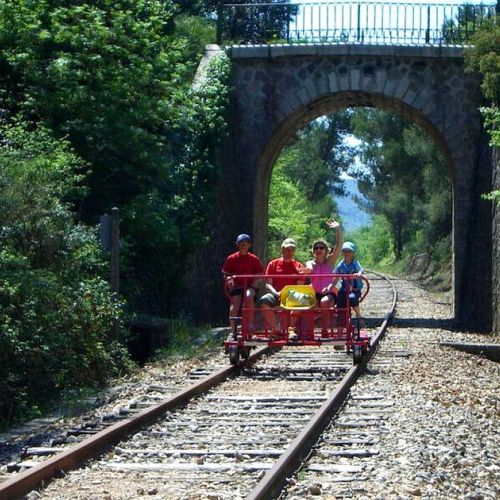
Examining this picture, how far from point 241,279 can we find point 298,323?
40.5 inches

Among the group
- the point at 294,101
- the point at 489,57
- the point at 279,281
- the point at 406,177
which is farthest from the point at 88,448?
the point at 406,177

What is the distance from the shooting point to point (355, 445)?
320 inches

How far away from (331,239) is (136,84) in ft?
176

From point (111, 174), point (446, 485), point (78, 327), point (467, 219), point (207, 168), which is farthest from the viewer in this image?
point (467, 219)

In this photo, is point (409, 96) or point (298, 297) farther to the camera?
point (409, 96)

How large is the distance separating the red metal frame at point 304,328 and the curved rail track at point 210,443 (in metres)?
0.55

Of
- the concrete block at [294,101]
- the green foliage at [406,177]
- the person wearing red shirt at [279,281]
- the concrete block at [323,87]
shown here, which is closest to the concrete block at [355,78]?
the concrete block at [323,87]

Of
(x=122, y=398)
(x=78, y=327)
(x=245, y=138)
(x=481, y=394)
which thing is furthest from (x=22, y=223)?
(x=245, y=138)

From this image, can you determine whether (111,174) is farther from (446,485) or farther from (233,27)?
Result: (446,485)

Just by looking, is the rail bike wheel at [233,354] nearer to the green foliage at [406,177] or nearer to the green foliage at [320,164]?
the green foliage at [406,177]

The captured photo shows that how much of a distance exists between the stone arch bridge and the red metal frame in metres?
10.8

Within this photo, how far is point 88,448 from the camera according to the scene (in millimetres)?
7590

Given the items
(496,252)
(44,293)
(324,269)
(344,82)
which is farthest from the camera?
(344,82)

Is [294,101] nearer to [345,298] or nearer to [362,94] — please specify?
[362,94]
